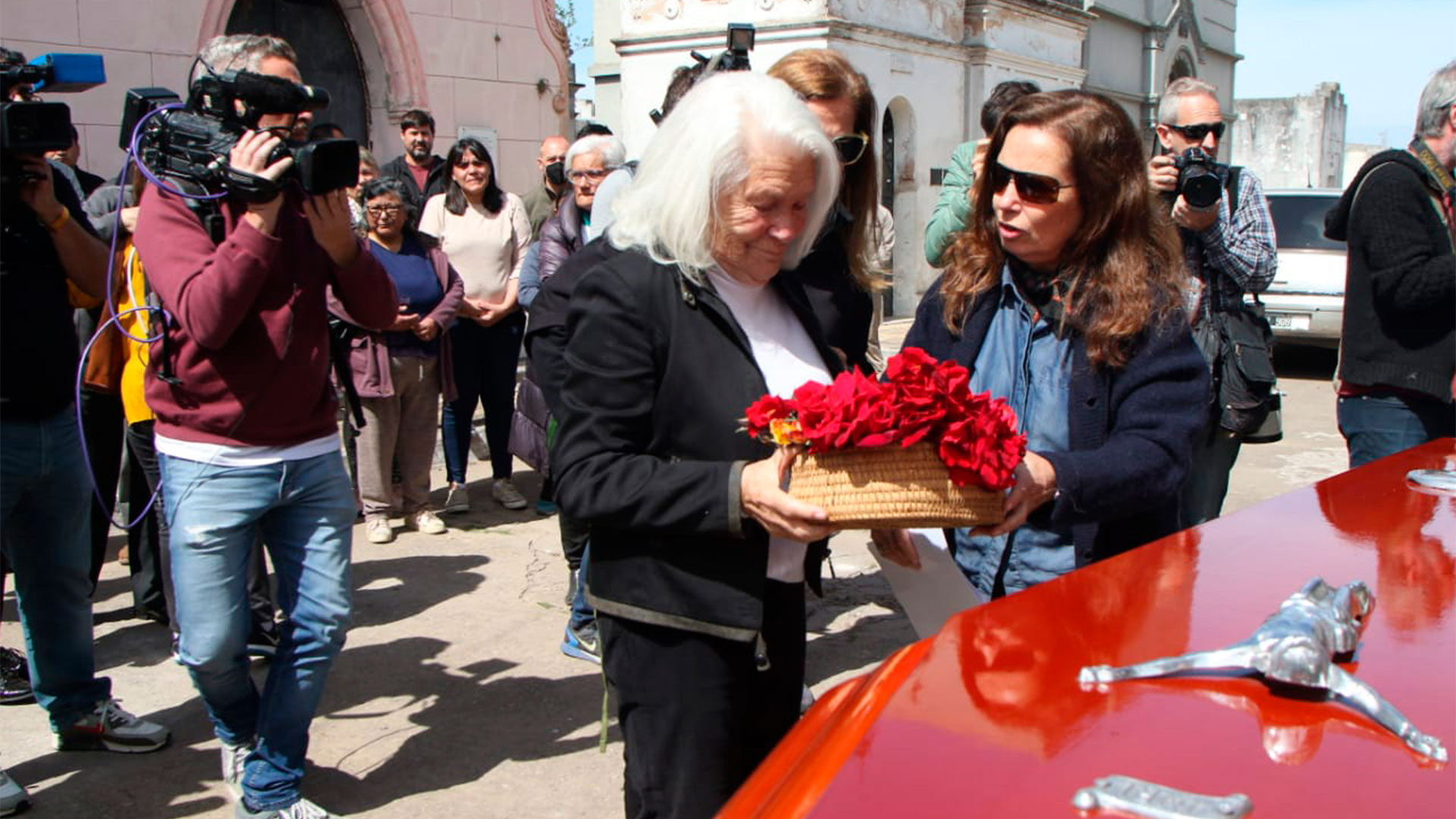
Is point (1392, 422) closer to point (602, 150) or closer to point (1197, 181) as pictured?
point (1197, 181)

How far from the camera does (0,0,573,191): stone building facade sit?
355 inches

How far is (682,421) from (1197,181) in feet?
7.34

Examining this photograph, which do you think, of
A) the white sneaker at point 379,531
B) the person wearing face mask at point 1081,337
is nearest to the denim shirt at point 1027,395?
the person wearing face mask at point 1081,337

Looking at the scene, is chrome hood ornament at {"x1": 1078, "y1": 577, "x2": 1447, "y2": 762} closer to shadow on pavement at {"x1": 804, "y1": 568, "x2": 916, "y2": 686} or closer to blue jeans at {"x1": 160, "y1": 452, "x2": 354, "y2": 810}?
blue jeans at {"x1": 160, "y1": 452, "x2": 354, "y2": 810}

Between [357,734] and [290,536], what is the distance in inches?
43.0

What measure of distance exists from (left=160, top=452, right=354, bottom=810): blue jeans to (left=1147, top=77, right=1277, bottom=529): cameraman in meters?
2.51

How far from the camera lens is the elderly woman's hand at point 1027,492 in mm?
2174

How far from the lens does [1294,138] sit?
1265 inches

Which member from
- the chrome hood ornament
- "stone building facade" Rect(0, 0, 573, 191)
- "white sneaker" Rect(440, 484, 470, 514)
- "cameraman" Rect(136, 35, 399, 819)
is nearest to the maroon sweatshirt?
"cameraman" Rect(136, 35, 399, 819)

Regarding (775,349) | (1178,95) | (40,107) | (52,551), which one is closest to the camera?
(775,349)

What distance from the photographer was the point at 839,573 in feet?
19.1

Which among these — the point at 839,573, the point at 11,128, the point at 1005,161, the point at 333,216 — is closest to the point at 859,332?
the point at 1005,161

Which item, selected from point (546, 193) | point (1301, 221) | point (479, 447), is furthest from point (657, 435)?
Result: point (1301, 221)

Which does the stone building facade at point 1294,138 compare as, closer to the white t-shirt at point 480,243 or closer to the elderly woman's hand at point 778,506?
the white t-shirt at point 480,243
